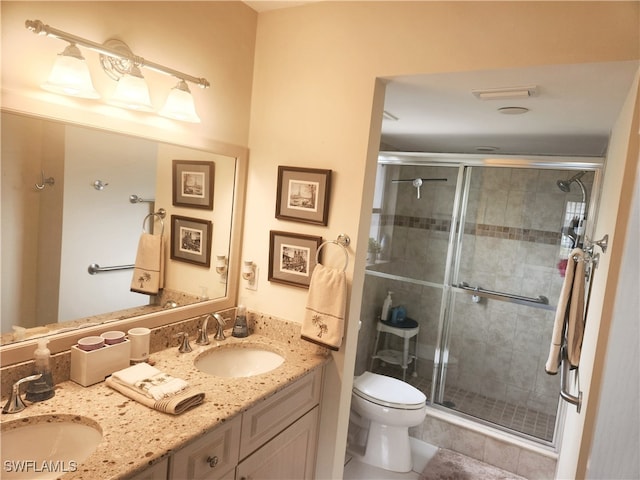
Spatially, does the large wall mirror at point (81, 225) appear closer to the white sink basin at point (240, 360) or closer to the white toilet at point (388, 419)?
the white sink basin at point (240, 360)

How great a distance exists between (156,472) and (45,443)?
1.19 ft

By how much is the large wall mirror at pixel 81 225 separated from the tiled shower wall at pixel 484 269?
181 cm

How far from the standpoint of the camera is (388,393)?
2.61 m

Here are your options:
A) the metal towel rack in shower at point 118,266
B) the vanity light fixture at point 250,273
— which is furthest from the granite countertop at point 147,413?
the vanity light fixture at point 250,273

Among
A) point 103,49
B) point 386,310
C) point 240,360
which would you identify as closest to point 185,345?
point 240,360

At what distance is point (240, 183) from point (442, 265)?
Result: 1946mm

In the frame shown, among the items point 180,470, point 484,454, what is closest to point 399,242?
point 484,454

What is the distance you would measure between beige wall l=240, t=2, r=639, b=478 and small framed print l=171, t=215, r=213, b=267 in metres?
0.22

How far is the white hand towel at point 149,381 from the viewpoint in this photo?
131 cm

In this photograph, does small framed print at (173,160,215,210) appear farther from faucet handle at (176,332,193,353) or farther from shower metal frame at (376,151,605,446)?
shower metal frame at (376,151,605,446)

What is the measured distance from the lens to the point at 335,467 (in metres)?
2.00

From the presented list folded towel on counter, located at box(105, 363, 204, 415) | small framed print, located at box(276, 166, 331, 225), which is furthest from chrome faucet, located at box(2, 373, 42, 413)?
small framed print, located at box(276, 166, 331, 225)

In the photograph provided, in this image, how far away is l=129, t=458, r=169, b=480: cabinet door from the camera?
1.05 metres

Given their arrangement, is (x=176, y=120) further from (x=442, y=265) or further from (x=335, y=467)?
(x=442, y=265)
